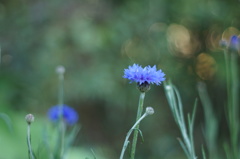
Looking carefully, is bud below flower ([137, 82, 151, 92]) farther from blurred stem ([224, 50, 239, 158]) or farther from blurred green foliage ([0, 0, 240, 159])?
blurred green foliage ([0, 0, 240, 159])

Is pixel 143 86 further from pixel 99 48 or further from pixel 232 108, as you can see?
pixel 99 48

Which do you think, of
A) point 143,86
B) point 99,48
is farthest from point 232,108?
point 99,48

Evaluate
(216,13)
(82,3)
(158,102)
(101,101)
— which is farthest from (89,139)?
(216,13)

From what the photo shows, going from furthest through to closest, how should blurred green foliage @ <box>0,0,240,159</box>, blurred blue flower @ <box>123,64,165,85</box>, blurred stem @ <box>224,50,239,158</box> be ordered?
blurred green foliage @ <box>0,0,240,159</box>
blurred stem @ <box>224,50,239,158</box>
blurred blue flower @ <box>123,64,165,85</box>

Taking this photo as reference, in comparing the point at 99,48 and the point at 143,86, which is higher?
the point at 99,48

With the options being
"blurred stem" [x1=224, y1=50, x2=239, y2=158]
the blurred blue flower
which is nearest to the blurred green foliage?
"blurred stem" [x1=224, y1=50, x2=239, y2=158]

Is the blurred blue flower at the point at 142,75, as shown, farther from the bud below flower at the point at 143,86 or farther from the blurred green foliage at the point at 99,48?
the blurred green foliage at the point at 99,48

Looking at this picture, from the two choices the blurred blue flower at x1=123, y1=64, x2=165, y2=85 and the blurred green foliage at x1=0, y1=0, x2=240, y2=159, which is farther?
the blurred green foliage at x1=0, y1=0, x2=240, y2=159

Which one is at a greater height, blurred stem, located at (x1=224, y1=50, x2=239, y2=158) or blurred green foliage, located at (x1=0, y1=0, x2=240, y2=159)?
blurred green foliage, located at (x1=0, y1=0, x2=240, y2=159)
